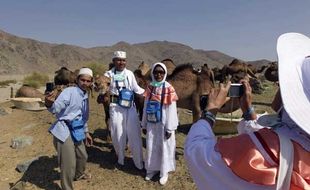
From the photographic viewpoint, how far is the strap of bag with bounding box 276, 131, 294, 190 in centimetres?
145

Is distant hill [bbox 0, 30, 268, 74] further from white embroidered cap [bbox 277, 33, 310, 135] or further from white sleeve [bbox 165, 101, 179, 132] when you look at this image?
white embroidered cap [bbox 277, 33, 310, 135]

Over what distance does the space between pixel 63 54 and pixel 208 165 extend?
90814 millimetres

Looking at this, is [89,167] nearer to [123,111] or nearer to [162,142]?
[123,111]

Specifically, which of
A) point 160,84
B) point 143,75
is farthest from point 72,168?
point 143,75

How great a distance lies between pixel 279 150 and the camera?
147 cm

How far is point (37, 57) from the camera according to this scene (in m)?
78.9

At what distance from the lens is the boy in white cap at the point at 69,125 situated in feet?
17.3

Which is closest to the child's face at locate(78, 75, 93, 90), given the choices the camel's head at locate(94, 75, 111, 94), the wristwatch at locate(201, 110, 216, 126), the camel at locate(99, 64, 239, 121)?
the camel's head at locate(94, 75, 111, 94)

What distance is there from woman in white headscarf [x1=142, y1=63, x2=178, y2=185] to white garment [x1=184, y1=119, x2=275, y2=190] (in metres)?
4.22

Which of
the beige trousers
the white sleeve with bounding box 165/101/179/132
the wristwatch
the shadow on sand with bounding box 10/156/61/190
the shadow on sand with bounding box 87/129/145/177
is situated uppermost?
the wristwatch

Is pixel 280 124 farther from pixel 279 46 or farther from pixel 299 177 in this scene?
pixel 279 46

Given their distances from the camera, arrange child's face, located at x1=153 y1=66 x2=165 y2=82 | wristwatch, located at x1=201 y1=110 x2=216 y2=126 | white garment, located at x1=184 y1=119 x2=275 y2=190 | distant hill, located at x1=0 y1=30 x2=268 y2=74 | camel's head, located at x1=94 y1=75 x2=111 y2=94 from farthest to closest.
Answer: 1. distant hill, located at x1=0 y1=30 x2=268 y2=74
2. camel's head, located at x1=94 y1=75 x2=111 y2=94
3. child's face, located at x1=153 y1=66 x2=165 y2=82
4. wristwatch, located at x1=201 y1=110 x2=216 y2=126
5. white garment, located at x1=184 y1=119 x2=275 y2=190

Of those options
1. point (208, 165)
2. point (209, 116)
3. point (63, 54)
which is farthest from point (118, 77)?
point (63, 54)

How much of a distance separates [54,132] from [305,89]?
4.26 m
